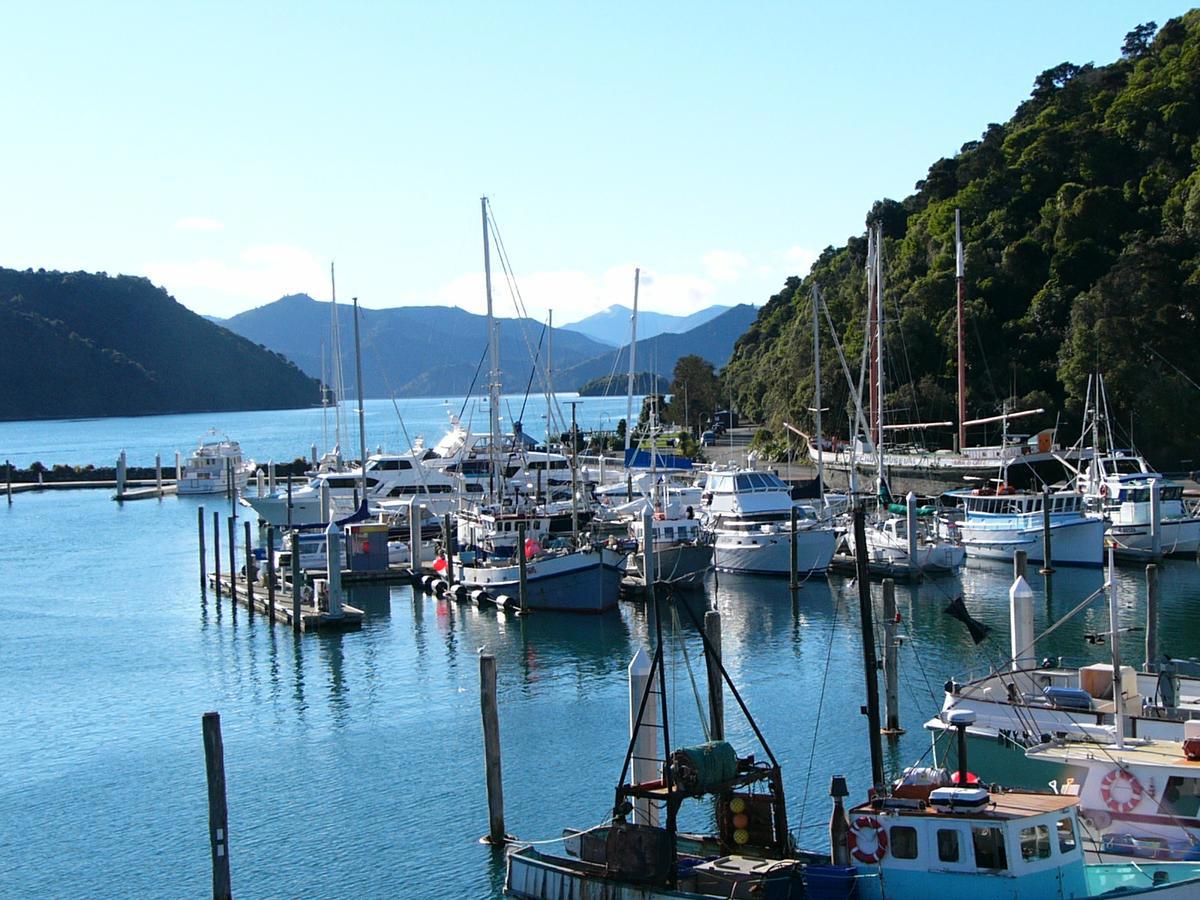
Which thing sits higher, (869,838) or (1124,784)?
(869,838)

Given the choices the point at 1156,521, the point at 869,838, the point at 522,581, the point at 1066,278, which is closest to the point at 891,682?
the point at 869,838

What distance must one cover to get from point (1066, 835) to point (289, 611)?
105ft

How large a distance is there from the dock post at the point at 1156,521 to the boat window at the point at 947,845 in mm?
36801

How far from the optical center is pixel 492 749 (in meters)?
21.3

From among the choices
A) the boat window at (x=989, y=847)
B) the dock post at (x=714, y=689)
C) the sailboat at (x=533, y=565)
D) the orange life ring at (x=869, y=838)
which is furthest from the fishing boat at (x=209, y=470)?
the boat window at (x=989, y=847)

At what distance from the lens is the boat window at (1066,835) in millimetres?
16359

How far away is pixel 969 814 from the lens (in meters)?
16.2

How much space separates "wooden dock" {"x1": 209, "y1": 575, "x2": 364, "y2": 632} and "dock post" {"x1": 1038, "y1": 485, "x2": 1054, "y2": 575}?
24506mm

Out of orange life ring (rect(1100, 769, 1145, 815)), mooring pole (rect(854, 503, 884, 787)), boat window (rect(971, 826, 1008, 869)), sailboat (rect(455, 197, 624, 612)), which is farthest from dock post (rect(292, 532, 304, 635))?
boat window (rect(971, 826, 1008, 869))

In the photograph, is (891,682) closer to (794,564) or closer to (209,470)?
(794,564)

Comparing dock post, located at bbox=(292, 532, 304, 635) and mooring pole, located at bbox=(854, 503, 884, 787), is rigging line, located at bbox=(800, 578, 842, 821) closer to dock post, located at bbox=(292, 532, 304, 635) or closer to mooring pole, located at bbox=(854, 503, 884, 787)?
mooring pole, located at bbox=(854, 503, 884, 787)

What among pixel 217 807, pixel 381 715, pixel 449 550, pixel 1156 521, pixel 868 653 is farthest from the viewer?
pixel 1156 521

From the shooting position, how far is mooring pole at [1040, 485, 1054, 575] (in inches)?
1946

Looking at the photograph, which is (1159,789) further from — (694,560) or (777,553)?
(777,553)
